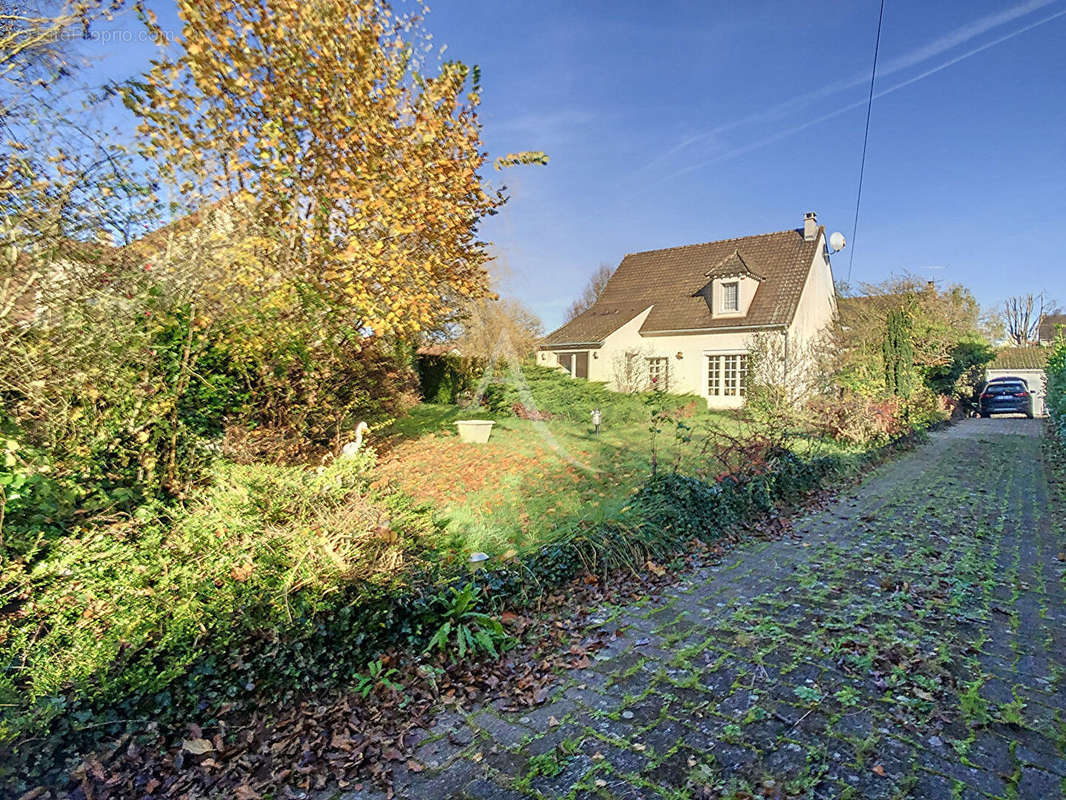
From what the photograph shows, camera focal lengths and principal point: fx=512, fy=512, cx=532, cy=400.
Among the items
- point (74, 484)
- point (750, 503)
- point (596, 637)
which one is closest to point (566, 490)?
point (750, 503)

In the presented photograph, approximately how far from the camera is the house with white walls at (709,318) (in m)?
21.0

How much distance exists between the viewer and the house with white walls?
68.8 ft

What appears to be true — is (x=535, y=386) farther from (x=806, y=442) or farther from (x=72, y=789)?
(x=72, y=789)

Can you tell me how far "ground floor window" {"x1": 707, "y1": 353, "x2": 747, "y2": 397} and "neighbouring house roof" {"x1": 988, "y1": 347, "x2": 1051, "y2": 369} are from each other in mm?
19299

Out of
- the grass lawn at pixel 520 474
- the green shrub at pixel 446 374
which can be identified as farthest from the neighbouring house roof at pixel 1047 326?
the green shrub at pixel 446 374

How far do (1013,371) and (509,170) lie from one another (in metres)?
35.0

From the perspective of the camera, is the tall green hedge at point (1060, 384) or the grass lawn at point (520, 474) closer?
the grass lawn at point (520, 474)

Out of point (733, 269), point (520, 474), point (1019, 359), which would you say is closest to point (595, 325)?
point (733, 269)

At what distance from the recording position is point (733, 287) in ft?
71.1

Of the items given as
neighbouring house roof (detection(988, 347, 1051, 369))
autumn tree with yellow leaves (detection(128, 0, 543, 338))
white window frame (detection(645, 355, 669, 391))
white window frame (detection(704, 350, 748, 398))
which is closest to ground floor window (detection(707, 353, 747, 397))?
white window frame (detection(704, 350, 748, 398))

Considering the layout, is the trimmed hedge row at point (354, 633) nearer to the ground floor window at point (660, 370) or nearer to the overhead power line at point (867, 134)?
the overhead power line at point (867, 134)

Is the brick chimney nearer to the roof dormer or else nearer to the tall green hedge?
the roof dormer

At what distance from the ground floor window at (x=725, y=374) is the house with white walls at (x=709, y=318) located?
1.6 inches

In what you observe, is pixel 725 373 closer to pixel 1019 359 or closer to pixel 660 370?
pixel 660 370
